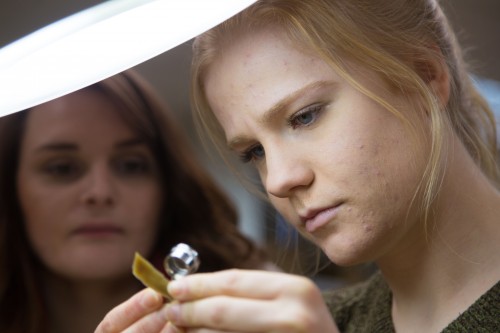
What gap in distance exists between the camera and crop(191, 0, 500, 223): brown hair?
63 cm

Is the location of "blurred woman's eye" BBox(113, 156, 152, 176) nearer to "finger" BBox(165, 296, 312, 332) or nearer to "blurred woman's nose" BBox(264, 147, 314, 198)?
"blurred woman's nose" BBox(264, 147, 314, 198)

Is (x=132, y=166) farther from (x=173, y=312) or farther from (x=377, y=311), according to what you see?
(x=173, y=312)

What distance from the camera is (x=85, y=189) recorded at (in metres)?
1.01

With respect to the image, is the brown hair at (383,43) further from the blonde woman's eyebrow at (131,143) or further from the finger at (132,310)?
the blonde woman's eyebrow at (131,143)

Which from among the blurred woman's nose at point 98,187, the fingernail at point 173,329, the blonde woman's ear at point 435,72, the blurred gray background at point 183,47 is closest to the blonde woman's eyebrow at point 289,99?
the blonde woman's ear at point 435,72

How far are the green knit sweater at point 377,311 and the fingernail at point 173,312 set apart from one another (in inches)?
11.1

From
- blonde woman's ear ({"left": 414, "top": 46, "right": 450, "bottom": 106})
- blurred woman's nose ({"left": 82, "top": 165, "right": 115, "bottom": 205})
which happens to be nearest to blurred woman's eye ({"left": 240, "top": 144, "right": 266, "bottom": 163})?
blonde woman's ear ({"left": 414, "top": 46, "right": 450, "bottom": 106})

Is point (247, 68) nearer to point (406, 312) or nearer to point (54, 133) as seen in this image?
point (406, 312)

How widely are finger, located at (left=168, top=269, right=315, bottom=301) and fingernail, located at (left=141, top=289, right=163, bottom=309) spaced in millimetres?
39

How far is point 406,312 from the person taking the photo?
2.36ft

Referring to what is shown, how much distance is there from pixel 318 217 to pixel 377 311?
0.22m

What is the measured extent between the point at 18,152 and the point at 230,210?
383mm

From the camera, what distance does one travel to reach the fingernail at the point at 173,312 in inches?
19.2

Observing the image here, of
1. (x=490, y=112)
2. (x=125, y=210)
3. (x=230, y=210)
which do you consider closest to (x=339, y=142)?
(x=490, y=112)
